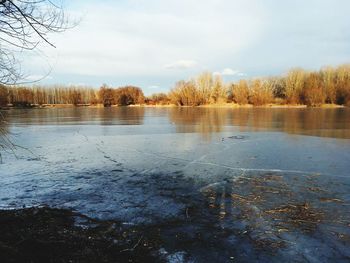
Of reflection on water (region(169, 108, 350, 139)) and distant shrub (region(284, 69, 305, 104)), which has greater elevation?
distant shrub (region(284, 69, 305, 104))

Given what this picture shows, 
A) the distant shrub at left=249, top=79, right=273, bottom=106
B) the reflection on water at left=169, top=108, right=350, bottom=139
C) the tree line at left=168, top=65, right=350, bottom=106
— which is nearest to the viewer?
the reflection on water at left=169, top=108, right=350, bottom=139

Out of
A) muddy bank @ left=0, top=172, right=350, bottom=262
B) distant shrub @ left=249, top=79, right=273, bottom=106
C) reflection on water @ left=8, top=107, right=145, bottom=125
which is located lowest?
muddy bank @ left=0, top=172, right=350, bottom=262

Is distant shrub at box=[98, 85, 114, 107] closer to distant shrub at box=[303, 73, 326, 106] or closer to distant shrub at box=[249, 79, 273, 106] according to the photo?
distant shrub at box=[249, 79, 273, 106]

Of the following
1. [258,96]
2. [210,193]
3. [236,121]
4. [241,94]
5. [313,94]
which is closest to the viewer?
[210,193]

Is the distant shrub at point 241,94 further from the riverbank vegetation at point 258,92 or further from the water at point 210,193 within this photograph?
the water at point 210,193

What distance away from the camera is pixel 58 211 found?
224 inches

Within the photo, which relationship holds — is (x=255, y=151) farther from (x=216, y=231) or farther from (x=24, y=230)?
(x=24, y=230)

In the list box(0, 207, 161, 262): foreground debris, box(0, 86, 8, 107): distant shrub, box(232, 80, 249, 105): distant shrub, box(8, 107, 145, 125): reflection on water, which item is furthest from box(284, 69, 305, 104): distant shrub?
box(0, 86, 8, 107): distant shrub

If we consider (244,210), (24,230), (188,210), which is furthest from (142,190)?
(24,230)

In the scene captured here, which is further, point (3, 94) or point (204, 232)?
point (204, 232)

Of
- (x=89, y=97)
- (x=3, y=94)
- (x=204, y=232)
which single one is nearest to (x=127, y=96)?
(x=89, y=97)

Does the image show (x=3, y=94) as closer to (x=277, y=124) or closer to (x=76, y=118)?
(x=277, y=124)

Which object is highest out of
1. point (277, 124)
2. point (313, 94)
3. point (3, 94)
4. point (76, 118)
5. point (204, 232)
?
point (313, 94)

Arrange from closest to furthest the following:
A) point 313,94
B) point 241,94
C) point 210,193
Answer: point 210,193 < point 313,94 < point 241,94
